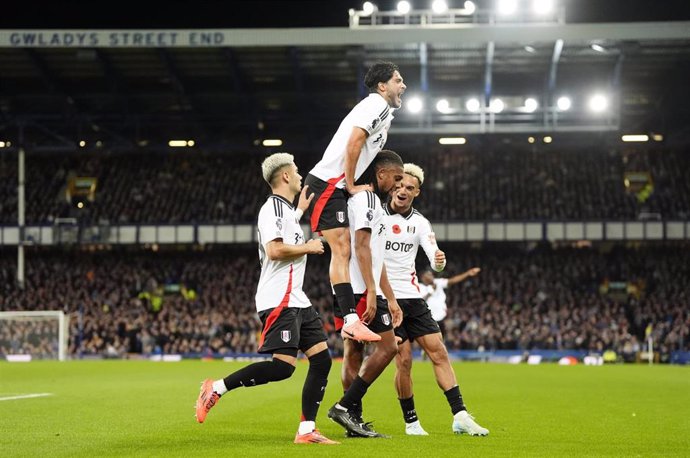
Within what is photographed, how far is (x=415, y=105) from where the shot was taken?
1638 inches

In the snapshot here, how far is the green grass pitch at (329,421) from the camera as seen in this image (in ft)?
27.2

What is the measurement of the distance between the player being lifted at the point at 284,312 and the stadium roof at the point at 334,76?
103 feet

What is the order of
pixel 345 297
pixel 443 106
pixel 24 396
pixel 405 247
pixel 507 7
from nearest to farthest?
pixel 345 297, pixel 405 247, pixel 24 396, pixel 507 7, pixel 443 106

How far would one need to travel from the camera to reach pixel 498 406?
1437 cm

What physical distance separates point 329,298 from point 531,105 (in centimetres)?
1189

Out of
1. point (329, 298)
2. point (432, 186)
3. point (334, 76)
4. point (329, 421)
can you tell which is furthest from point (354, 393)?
point (432, 186)

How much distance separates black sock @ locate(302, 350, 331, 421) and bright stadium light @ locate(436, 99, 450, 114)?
111 feet

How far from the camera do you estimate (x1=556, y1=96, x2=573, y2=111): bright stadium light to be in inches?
1635

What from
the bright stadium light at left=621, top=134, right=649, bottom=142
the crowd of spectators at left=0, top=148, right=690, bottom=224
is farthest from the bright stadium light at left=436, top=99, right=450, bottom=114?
the bright stadium light at left=621, top=134, right=649, bottom=142

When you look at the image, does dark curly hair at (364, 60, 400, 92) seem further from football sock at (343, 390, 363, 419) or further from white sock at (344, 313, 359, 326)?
football sock at (343, 390, 363, 419)

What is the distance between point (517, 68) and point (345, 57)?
7178 millimetres

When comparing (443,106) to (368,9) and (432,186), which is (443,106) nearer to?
(368,9)

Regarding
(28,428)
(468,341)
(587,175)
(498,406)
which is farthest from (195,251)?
(28,428)

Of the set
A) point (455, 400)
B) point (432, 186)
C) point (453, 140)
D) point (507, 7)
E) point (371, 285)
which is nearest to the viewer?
point (371, 285)
